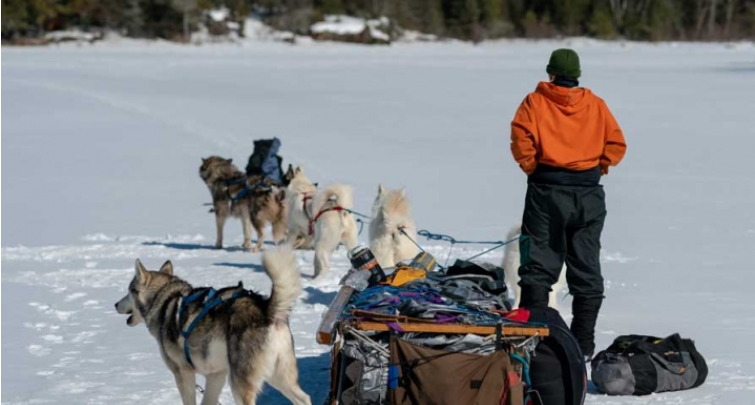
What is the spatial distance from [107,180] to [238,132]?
14.8 ft

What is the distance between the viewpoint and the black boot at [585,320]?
202 inches

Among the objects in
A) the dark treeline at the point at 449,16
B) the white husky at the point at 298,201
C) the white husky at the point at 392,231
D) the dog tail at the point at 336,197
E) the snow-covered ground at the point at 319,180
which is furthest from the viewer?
the dark treeline at the point at 449,16

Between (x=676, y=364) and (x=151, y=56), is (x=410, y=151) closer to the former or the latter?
(x=676, y=364)

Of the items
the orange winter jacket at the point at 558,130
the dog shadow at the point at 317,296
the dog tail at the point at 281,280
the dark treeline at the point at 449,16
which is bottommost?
the dark treeline at the point at 449,16

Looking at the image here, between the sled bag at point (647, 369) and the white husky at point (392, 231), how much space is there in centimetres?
206

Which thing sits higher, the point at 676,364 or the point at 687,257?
the point at 676,364

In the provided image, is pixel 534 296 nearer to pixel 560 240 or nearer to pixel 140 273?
A: pixel 560 240

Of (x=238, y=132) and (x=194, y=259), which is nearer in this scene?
(x=194, y=259)

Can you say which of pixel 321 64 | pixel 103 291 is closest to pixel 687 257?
pixel 103 291

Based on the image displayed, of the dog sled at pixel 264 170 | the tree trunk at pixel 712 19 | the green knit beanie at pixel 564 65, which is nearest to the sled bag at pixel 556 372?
the green knit beanie at pixel 564 65

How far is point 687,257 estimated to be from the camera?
8.48 meters

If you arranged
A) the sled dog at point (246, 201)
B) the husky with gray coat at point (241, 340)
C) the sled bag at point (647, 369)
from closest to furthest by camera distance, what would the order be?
1. the husky with gray coat at point (241, 340)
2. the sled bag at point (647, 369)
3. the sled dog at point (246, 201)

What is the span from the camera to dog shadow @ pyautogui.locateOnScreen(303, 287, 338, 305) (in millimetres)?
6984

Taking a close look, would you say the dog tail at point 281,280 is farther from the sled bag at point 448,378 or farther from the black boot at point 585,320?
the black boot at point 585,320
